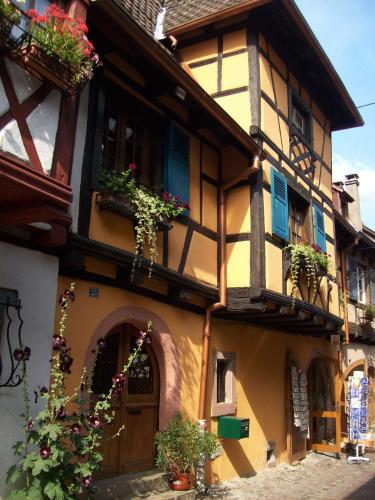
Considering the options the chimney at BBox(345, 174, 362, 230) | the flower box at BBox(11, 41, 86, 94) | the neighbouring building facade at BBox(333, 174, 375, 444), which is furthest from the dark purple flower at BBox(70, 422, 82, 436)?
the chimney at BBox(345, 174, 362, 230)

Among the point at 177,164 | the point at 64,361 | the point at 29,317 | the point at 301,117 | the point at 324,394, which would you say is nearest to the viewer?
the point at 64,361

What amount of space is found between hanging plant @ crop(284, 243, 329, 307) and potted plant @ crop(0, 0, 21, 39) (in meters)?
5.74

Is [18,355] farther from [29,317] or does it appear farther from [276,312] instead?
[276,312]

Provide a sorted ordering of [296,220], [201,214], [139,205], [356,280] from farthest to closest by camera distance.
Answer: [356,280] < [296,220] < [201,214] < [139,205]

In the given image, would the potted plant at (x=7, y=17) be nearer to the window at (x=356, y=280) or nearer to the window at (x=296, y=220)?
→ the window at (x=296, y=220)

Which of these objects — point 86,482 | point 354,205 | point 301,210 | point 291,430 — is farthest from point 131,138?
point 354,205

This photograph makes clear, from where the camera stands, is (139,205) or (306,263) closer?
(139,205)

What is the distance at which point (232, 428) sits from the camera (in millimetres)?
7730

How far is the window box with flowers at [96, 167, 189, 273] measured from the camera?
575 cm

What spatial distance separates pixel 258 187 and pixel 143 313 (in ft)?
9.76

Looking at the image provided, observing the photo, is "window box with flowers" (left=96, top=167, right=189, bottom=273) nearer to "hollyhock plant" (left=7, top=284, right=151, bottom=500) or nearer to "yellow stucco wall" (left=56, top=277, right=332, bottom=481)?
"yellow stucco wall" (left=56, top=277, right=332, bottom=481)

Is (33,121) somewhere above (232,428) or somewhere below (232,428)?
above

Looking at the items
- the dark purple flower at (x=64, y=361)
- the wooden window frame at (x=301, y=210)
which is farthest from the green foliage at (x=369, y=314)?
the dark purple flower at (x=64, y=361)

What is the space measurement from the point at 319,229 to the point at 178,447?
5.83 metres
